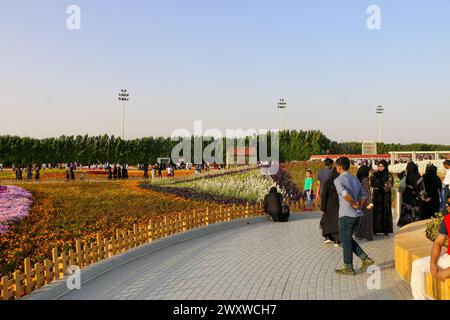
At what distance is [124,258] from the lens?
934cm

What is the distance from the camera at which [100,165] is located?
69125 mm

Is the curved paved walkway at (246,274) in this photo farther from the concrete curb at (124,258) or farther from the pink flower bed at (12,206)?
the pink flower bed at (12,206)

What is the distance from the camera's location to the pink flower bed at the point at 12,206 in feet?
49.1

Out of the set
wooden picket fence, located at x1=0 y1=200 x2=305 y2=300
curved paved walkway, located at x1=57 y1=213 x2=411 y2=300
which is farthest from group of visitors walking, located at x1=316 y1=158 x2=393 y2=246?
wooden picket fence, located at x1=0 y1=200 x2=305 y2=300

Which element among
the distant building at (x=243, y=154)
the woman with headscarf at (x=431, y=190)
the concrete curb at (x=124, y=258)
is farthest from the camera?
the distant building at (x=243, y=154)

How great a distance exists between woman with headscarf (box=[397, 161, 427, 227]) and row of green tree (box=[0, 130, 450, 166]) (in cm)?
5751

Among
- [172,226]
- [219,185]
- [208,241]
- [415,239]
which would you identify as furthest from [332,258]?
[219,185]

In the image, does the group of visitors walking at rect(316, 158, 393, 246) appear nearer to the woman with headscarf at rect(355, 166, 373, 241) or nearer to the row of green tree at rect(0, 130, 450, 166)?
the woman with headscarf at rect(355, 166, 373, 241)

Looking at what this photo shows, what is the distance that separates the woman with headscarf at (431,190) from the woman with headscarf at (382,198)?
810mm

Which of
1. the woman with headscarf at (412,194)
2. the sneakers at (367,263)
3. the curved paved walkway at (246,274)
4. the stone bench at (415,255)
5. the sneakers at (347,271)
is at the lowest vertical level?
the curved paved walkway at (246,274)

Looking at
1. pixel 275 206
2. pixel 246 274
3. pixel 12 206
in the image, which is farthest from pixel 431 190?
pixel 12 206

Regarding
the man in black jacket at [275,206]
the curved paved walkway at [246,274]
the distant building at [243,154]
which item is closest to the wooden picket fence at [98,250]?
the curved paved walkway at [246,274]

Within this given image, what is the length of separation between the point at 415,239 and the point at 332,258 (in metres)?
1.75

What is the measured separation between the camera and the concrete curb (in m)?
6.73
